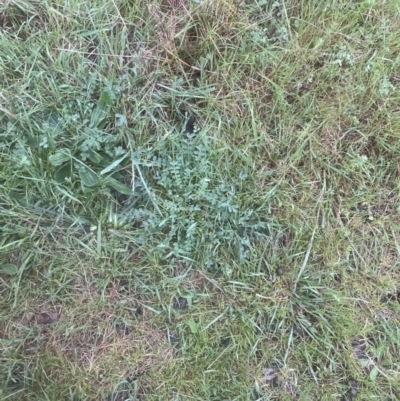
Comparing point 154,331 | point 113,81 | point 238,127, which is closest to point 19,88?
point 113,81

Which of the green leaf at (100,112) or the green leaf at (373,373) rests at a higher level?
the green leaf at (100,112)

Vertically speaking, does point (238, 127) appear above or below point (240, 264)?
above

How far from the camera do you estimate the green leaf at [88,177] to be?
1.79 m

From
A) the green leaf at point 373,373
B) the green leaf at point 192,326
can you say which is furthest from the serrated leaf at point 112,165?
the green leaf at point 373,373

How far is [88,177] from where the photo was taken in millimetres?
1793

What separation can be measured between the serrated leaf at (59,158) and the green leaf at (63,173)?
0.08ft

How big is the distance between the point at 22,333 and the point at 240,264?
88 centimetres

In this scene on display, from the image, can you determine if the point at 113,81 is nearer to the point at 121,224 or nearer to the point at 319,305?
the point at 121,224

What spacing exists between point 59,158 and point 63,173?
63 mm

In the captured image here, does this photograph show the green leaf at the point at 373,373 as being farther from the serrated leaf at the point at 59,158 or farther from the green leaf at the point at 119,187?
the serrated leaf at the point at 59,158

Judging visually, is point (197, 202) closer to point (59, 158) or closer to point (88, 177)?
point (88, 177)

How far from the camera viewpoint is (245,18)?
6.26 ft

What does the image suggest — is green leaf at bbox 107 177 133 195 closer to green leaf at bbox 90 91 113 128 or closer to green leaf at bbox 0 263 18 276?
green leaf at bbox 90 91 113 128

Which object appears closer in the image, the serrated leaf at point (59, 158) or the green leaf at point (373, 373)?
the serrated leaf at point (59, 158)
